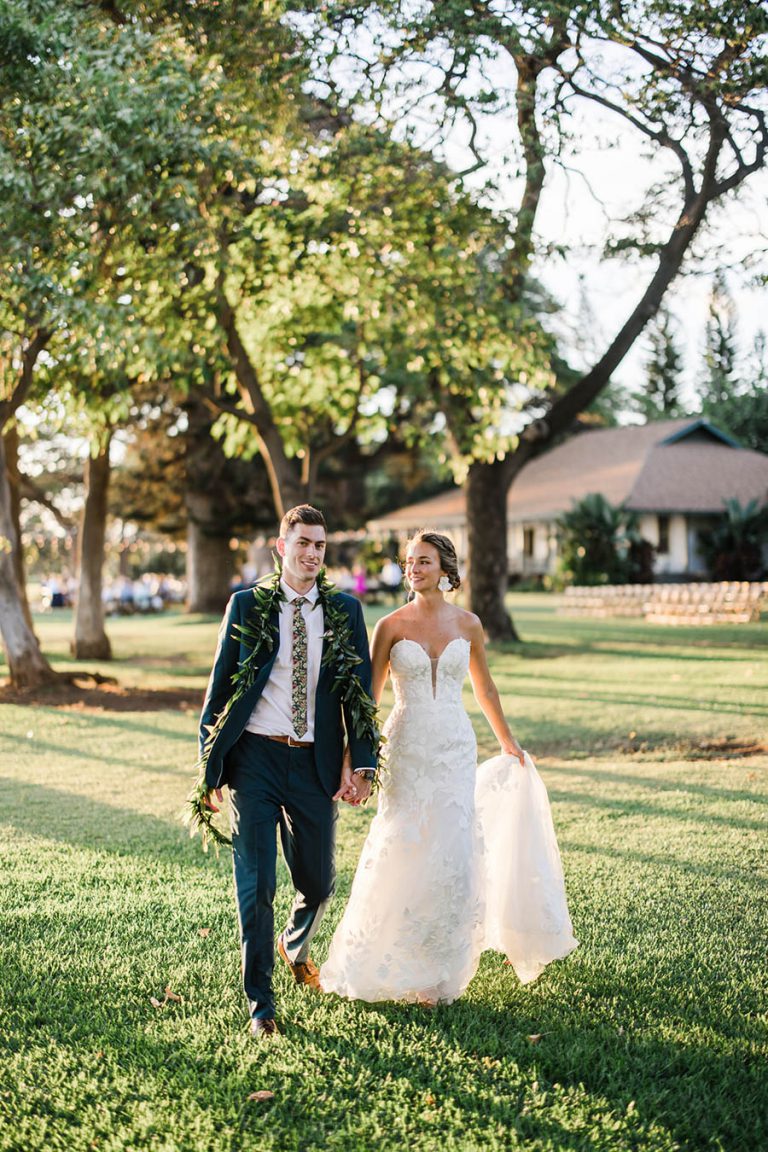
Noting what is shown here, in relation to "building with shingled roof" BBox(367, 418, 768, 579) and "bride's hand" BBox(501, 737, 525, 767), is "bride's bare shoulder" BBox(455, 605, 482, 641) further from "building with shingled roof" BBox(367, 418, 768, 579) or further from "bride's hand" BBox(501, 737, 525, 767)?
"building with shingled roof" BBox(367, 418, 768, 579)

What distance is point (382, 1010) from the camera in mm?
5145

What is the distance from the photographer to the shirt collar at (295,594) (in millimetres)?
5141

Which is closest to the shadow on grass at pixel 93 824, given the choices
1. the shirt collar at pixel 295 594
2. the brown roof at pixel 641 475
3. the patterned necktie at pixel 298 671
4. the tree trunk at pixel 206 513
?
the patterned necktie at pixel 298 671

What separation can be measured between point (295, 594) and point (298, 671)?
0.34 m

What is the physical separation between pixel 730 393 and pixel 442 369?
44173 millimetres

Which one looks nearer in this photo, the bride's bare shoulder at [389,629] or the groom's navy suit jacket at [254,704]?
the groom's navy suit jacket at [254,704]

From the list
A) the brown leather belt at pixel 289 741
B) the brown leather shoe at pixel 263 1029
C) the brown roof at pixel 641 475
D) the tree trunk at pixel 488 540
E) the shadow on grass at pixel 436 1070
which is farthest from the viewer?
the brown roof at pixel 641 475

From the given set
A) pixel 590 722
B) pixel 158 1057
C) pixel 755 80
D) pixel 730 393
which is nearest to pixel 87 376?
pixel 590 722

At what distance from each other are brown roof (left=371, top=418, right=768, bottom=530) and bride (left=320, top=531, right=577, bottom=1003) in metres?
38.2

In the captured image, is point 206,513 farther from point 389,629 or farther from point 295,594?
point 295,594

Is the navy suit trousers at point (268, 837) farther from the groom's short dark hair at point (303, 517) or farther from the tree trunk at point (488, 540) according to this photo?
the tree trunk at point (488, 540)

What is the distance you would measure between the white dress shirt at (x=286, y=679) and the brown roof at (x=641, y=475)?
38.7 metres

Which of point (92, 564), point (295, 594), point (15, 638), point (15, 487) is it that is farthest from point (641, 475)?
point (295, 594)

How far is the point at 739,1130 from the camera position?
13.3 ft
